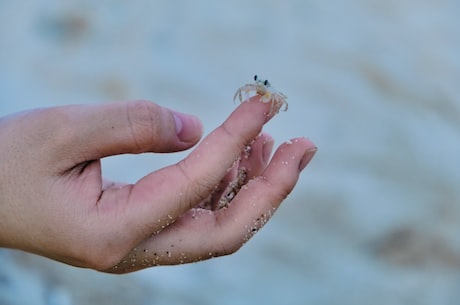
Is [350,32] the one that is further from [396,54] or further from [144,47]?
[144,47]

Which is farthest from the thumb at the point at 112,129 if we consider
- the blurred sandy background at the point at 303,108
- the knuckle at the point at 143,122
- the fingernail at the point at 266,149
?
the blurred sandy background at the point at 303,108

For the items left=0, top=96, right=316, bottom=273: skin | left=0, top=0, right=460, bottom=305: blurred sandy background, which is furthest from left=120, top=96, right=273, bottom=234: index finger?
left=0, top=0, right=460, bottom=305: blurred sandy background

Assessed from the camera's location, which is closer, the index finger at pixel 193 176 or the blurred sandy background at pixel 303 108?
the index finger at pixel 193 176

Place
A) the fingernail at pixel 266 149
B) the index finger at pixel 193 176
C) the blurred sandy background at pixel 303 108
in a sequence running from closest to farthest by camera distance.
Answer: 1. the index finger at pixel 193 176
2. the fingernail at pixel 266 149
3. the blurred sandy background at pixel 303 108

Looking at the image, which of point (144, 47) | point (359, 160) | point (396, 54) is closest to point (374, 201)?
point (359, 160)

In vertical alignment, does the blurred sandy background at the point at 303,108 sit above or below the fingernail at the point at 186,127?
above

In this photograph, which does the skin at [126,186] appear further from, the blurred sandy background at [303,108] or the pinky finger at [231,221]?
the blurred sandy background at [303,108]

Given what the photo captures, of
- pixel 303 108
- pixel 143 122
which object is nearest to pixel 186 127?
pixel 143 122

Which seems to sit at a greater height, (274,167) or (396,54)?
(396,54)
